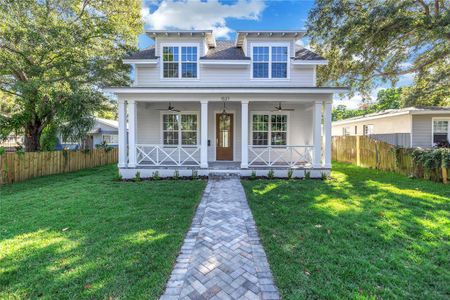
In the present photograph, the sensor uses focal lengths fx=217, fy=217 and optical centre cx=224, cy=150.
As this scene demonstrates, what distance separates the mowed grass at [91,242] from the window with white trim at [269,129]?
5.30 m

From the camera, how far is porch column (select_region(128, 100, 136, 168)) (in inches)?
346

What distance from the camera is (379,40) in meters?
9.65

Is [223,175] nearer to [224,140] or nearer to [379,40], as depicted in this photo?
[224,140]

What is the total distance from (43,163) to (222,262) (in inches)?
438

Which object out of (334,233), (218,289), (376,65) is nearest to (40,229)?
(218,289)

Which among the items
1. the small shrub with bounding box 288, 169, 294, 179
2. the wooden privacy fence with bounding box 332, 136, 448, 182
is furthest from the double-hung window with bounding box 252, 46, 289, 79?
the wooden privacy fence with bounding box 332, 136, 448, 182

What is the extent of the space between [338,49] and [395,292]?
38.5 ft

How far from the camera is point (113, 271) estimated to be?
2766mm

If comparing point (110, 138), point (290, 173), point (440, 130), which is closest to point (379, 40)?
point (290, 173)

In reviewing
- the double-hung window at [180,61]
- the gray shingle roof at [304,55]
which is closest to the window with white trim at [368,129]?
the gray shingle roof at [304,55]

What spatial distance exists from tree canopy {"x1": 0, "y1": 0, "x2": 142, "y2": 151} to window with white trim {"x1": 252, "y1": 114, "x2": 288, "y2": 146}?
8.83 meters

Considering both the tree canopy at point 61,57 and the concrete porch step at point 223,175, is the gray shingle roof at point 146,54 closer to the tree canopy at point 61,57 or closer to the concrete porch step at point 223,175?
the tree canopy at point 61,57

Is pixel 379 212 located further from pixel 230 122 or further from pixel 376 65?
pixel 376 65

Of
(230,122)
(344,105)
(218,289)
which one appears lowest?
(218,289)
